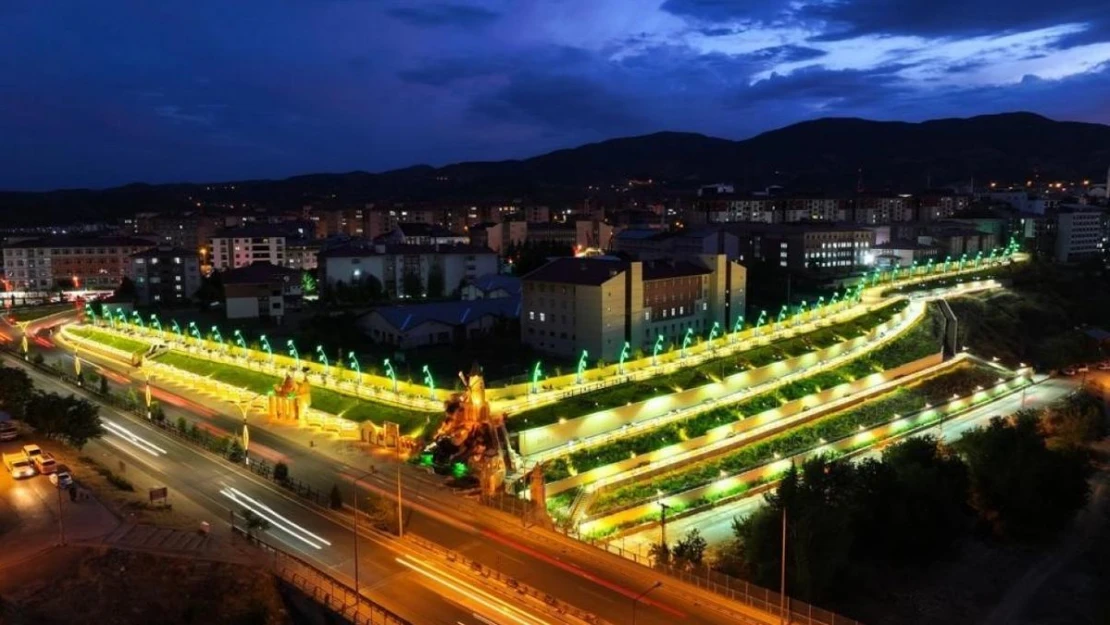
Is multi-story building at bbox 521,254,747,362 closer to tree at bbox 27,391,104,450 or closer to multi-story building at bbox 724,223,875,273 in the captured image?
tree at bbox 27,391,104,450

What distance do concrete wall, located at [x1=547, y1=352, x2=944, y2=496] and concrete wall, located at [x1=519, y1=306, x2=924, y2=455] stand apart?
2.15 metres

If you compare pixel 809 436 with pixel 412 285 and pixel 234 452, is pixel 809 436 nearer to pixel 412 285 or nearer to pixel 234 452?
pixel 234 452

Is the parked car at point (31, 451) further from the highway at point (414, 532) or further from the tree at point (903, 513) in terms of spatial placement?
the tree at point (903, 513)

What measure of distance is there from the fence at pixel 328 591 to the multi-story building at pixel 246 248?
74176 mm

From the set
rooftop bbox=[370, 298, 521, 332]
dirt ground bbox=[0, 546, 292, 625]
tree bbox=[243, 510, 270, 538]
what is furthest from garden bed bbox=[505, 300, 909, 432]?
rooftop bbox=[370, 298, 521, 332]

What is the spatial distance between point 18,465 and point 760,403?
34198 mm

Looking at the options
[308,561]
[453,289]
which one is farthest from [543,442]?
[453,289]

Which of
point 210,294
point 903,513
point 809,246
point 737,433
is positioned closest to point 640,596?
point 903,513

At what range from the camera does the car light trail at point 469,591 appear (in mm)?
19875

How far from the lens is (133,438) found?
120ft

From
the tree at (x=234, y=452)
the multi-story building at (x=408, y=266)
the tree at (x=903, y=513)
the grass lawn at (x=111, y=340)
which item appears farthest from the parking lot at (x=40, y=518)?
the multi-story building at (x=408, y=266)

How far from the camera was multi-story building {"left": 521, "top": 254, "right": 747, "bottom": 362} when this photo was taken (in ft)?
170

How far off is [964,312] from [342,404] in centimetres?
5290

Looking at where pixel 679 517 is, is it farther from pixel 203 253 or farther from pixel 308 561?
pixel 203 253
